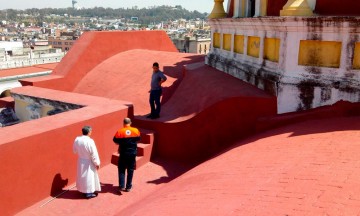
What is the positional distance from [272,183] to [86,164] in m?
3.19

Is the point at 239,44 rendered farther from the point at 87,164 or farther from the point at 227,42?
the point at 87,164

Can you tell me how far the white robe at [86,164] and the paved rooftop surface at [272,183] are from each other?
0.73ft

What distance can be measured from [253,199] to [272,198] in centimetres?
18

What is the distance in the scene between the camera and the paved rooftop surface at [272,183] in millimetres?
3000

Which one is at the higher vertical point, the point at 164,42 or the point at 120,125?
the point at 164,42

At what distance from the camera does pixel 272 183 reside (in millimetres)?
3510

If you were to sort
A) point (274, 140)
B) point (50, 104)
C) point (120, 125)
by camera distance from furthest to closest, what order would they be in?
point (50, 104)
point (120, 125)
point (274, 140)

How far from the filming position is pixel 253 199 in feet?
10.7

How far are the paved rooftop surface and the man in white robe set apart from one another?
7.5 inches

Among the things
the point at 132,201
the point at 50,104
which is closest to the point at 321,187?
the point at 132,201

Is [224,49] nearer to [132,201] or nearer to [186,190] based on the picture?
[132,201]

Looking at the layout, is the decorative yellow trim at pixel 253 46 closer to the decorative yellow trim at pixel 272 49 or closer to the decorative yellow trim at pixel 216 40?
the decorative yellow trim at pixel 272 49

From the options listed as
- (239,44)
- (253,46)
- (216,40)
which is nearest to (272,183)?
(253,46)

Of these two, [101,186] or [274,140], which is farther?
[101,186]
